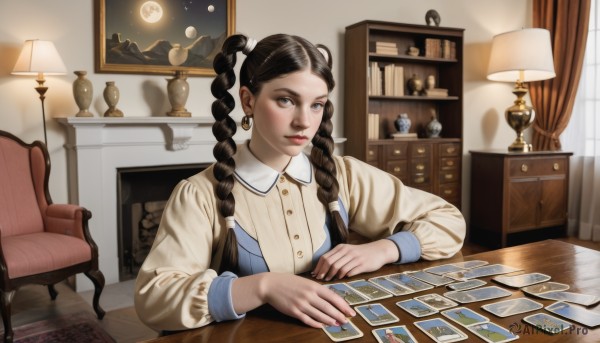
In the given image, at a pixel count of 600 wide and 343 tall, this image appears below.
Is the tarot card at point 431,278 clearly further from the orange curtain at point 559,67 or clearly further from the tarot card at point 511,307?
the orange curtain at point 559,67

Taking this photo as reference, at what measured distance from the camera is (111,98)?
133 inches

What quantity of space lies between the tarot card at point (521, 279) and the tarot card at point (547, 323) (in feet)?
0.50

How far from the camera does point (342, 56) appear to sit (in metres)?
4.34

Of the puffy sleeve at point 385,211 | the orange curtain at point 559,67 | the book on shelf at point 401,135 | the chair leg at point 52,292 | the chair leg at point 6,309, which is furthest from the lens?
the orange curtain at point 559,67

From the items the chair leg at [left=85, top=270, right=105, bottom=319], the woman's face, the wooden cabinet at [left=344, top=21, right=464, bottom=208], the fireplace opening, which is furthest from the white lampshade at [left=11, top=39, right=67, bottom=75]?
the woman's face

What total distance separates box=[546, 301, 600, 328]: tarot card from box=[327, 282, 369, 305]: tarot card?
35 centimetres

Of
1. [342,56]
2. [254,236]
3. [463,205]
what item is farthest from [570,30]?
[254,236]

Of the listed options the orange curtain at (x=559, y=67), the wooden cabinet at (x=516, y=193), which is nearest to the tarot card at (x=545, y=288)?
the wooden cabinet at (x=516, y=193)

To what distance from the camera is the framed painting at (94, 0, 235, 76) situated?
11.3 ft

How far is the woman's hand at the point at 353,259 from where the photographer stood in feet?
3.66

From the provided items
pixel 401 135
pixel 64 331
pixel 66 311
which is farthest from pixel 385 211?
pixel 401 135

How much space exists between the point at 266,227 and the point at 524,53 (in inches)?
153

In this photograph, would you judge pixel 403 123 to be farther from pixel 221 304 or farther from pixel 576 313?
pixel 221 304

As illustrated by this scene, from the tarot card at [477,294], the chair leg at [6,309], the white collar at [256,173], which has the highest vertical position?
the white collar at [256,173]
